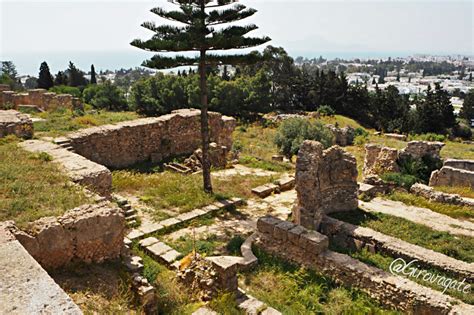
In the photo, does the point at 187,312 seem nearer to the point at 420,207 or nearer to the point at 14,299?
the point at 14,299

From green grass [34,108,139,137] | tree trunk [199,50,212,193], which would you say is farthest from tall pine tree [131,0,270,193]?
green grass [34,108,139,137]

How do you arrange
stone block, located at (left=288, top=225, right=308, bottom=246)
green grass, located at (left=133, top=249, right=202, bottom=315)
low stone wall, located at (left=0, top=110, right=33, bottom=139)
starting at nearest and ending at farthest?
green grass, located at (left=133, top=249, right=202, bottom=315)
stone block, located at (left=288, top=225, right=308, bottom=246)
low stone wall, located at (left=0, top=110, right=33, bottom=139)

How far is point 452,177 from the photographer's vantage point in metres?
15.0

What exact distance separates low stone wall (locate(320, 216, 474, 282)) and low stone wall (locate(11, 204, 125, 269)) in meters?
5.13

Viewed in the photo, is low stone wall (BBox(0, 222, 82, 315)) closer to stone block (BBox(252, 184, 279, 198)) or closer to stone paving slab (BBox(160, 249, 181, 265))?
stone paving slab (BBox(160, 249, 181, 265))

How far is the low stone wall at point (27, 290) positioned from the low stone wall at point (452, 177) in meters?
14.6

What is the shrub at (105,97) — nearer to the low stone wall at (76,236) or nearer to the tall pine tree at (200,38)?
the tall pine tree at (200,38)

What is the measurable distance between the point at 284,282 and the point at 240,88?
25.0 m

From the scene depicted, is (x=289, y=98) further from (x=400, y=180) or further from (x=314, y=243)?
(x=314, y=243)

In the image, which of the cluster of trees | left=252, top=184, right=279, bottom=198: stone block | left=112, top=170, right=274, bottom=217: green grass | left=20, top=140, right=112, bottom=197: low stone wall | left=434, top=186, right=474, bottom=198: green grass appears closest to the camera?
left=20, top=140, right=112, bottom=197: low stone wall

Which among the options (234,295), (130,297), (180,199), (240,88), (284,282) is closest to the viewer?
(130,297)

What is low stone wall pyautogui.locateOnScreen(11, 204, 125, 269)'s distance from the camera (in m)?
5.62

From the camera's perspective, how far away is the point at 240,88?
3128cm

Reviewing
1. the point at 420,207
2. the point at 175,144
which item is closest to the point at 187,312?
the point at 420,207
